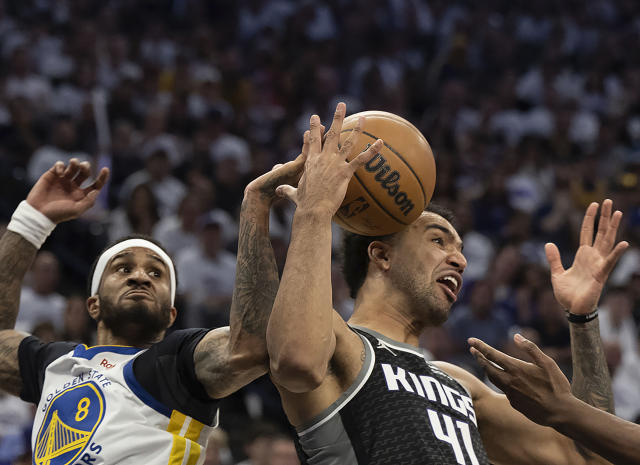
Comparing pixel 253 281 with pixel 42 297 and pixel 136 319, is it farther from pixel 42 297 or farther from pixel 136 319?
pixel 42 297

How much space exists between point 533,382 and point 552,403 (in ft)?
0.32

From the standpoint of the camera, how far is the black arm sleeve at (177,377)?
3.35 meters

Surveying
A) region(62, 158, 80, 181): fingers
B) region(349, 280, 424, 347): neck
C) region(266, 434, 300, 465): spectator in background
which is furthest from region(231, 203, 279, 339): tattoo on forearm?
region(266, 434, 300, 465): spectator in background

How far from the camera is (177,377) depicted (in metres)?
3.37

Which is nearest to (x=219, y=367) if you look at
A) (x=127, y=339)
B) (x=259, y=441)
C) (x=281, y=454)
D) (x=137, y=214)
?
(x=127, y=339)

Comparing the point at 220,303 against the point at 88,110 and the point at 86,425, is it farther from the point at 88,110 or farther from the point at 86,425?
the point at 86,425

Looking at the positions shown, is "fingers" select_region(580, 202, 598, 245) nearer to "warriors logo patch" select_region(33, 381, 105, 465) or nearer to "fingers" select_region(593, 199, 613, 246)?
"fingers" select_region(593, 199, 613, 246)

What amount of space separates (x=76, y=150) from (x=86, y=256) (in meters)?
1.55

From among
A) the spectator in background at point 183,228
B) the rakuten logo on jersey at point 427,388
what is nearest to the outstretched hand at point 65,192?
the rakuten logo on jersey at point 427,388

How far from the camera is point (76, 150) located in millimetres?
9008

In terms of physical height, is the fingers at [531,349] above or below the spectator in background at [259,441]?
above

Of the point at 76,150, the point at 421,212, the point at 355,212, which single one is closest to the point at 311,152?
the point at 355,212

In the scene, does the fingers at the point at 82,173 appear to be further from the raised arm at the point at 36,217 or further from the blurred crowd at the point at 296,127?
the blurred crowd at the point at 296,127

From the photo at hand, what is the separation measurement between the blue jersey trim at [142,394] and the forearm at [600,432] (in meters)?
1.45
